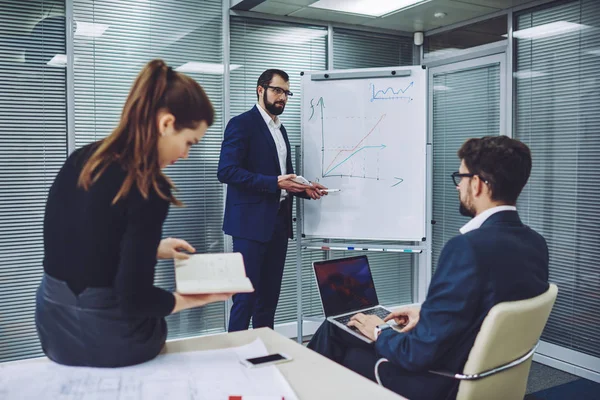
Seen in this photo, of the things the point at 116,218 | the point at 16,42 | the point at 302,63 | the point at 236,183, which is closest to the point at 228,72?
the point at 302,63

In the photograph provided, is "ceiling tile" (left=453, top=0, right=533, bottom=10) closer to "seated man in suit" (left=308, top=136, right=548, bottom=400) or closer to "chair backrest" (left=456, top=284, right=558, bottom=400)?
"seated man in suit" (left=308, top=136, right=548, bottom=400)

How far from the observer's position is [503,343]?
1.45 m

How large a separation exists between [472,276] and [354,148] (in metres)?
2.14

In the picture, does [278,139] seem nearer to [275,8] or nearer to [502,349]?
[275,8]

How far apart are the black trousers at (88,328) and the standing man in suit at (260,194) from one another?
6.11 ft

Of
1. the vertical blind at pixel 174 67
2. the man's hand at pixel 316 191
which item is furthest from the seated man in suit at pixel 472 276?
the vertical blind at pixel 174 67

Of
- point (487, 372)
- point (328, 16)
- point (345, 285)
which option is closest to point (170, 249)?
point (487, 372)

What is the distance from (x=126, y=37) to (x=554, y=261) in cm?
305

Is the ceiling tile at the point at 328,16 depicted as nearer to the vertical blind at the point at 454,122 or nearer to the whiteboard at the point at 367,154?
the whiteboard at the point at 367,154

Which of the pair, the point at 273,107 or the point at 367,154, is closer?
the point at 273,107

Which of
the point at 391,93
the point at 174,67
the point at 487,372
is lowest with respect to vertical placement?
the point at 487,372

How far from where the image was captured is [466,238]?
1493mm

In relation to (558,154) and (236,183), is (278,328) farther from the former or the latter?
(558,154)

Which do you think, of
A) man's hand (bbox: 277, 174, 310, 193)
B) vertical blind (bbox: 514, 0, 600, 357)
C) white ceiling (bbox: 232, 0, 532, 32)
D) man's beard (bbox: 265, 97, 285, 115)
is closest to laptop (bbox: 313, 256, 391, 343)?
man's hand (bbox: 277, 174, 310, 193)
